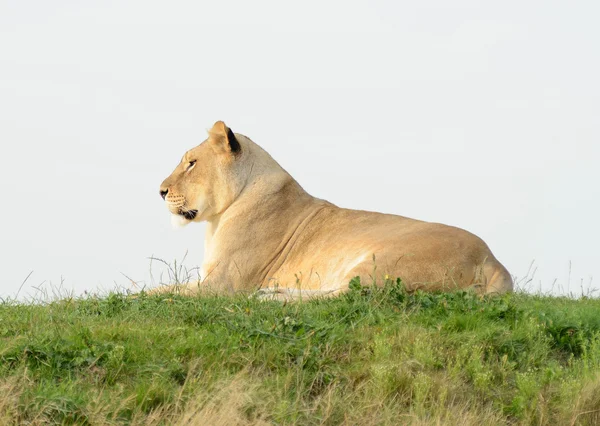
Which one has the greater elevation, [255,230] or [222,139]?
[222,139]

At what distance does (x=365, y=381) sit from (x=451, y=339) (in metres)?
0.97

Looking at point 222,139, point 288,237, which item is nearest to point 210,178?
point 222,139

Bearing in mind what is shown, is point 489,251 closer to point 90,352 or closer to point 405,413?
point 405,413

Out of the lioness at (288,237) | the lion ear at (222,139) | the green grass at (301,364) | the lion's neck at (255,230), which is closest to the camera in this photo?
the green grass at (301,364)

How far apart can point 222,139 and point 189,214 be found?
0.88m

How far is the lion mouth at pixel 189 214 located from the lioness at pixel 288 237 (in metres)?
0.01

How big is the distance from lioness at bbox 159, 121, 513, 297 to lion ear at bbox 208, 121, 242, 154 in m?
0.01

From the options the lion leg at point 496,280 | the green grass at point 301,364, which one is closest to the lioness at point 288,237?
the lion leg at point 496,280

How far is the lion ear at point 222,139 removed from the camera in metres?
10.3

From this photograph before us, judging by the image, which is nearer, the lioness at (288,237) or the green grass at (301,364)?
the green grass at (301,364)

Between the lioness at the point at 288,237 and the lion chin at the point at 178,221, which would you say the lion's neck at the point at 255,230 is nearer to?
the lioness at the point at 288,237

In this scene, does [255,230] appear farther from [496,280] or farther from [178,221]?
[496,280]

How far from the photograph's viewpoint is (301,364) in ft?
20.8

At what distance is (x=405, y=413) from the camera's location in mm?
6070
